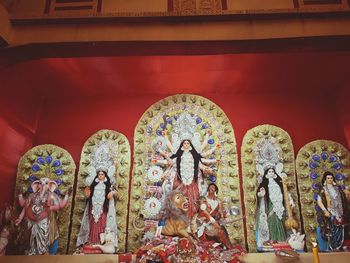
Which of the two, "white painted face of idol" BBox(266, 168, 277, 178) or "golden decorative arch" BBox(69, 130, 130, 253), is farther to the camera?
"white painted face of idol" BBox(266, 168, 277, 178)

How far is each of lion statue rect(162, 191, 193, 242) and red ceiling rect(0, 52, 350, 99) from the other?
Answer: 2012mm

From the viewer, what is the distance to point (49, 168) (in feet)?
19.9

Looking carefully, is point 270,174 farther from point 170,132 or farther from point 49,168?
point 49,168

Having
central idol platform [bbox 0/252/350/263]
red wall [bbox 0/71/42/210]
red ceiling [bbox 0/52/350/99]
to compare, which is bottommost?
central idol platform [bbox 0/252/350/263]

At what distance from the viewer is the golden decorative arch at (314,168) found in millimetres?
5637

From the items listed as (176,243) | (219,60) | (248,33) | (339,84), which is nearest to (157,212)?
(176,243)

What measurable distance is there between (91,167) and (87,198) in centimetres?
51

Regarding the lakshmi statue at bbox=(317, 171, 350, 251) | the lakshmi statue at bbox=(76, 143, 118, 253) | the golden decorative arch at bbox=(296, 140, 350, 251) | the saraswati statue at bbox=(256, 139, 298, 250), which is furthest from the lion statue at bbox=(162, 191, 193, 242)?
the lakshmi statue at bbox=(317, 171, 350, 251)

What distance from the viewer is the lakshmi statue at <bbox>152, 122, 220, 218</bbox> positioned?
5773 millimetres

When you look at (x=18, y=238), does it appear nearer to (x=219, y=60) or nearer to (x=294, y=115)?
(x=219, y=60)

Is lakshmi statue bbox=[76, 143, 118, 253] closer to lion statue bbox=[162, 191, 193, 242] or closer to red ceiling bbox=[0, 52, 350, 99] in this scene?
lion statue bbox=[162, 191, 193, 242]

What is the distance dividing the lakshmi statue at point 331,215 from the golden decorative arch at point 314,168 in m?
0.09

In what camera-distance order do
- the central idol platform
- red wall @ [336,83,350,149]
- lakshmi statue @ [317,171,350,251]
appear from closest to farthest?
the central idol platform, lakshmi statue @ [317,171,350,251], red wall @ [336,83,350,149]

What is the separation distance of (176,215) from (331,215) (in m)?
2.30
